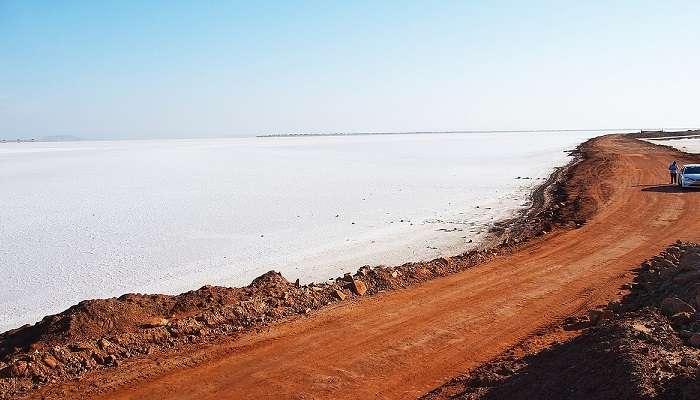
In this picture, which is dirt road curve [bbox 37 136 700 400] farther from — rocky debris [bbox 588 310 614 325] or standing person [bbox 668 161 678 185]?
standing person [bbox 668 161 678 185]

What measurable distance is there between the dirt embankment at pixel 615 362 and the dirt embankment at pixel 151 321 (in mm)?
3793

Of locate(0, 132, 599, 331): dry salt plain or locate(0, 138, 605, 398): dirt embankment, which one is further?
locate(0, 132, 599, 331): dry salt plain

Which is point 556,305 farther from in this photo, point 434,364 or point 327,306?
point 327,306

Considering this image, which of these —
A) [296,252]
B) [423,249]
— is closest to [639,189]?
[423,249]

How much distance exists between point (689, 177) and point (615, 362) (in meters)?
21.6

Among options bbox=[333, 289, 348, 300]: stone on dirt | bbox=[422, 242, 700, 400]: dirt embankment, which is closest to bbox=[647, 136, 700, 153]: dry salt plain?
bbox=[422, 242, 700, 400]: dirt embankment

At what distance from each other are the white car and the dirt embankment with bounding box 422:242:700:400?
57.6 ft

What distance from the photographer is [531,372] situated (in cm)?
642

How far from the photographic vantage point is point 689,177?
77.6 feet

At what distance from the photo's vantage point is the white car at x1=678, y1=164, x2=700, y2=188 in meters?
23.4

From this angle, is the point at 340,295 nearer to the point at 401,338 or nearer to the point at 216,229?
the point at 401,338

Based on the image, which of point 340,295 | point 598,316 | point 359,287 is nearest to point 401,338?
point 340,295

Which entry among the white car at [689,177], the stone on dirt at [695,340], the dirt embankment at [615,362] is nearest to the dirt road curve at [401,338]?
the dirt embankment at [615,362]

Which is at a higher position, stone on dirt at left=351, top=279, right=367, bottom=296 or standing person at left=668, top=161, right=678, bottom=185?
standing person at left=668, top=161, right=678, bottom=185
